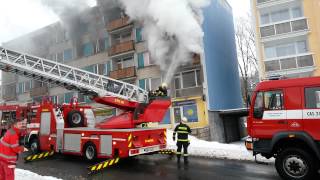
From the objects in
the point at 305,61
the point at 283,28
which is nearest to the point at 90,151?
the point at 305,61

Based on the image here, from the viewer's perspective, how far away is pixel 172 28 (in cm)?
1884

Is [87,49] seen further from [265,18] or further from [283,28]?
[283,28]

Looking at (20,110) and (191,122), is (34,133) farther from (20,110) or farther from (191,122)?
(191,122)

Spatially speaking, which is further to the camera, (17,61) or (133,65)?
(133,65)

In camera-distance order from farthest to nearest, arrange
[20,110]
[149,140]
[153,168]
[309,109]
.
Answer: [20,110]
[149,140]
[153,168]
[309,109]

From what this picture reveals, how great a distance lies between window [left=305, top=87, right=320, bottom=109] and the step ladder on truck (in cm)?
578

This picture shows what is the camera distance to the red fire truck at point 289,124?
26.7ft

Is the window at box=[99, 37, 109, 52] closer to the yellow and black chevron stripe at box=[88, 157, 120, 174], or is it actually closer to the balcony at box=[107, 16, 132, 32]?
the balcony at box=[107, 16, 132, 32]

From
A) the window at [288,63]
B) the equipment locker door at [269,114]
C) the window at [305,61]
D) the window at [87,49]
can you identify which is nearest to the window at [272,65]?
the window at [288,63]

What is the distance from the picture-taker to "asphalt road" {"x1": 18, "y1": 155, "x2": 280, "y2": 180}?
376 inches

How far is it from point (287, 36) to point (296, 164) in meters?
15.8

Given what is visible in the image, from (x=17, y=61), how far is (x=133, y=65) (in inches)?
612

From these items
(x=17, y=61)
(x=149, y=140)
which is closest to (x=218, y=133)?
(x=149, y=140)

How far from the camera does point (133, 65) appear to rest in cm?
2950
